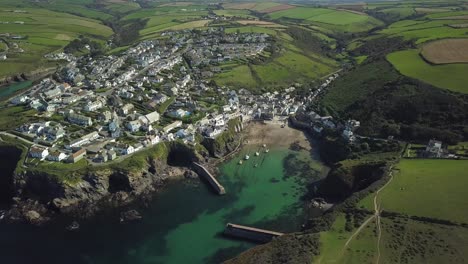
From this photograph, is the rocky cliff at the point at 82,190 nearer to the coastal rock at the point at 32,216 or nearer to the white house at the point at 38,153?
the coastal rock at the point at 32,216

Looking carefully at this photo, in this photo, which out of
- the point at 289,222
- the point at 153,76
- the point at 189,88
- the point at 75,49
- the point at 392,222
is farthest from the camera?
the point at 75,49

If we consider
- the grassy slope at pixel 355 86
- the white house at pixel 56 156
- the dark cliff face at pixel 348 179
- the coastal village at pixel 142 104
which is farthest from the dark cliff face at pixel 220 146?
the grassy slope at pixel 355 86

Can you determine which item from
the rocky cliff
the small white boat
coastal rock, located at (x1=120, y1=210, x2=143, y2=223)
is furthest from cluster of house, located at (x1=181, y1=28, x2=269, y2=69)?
the small white boat

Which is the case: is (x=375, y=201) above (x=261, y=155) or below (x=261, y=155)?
above

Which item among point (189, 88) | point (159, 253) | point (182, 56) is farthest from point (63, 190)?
point (182, 56)

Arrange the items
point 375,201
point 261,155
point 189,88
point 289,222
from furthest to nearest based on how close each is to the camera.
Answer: point 189,88
point 261,155
point 289,222
point 375,201

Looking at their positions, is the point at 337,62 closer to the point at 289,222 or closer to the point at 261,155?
the point at 261,155

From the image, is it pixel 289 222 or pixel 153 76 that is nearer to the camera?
pixel 289 222
